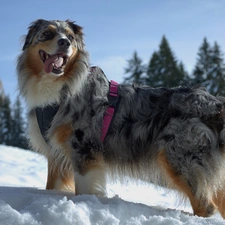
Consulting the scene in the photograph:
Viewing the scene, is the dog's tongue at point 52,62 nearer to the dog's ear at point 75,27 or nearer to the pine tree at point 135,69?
the dog's ear at point 75,27

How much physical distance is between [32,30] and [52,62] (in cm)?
71

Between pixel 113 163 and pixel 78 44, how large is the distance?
170 centimetres

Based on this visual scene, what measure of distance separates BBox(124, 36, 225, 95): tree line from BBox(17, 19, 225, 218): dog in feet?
→ 63.6

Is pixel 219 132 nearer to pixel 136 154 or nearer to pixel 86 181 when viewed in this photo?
pixel 136 154

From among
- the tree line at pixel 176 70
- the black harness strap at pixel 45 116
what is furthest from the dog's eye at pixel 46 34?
the tree line at pixel 176 70

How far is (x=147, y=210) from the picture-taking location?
3607mm

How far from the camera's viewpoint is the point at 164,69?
26938 mm

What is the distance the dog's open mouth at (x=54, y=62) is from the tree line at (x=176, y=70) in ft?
64.1

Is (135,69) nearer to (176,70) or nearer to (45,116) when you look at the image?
(176,70)

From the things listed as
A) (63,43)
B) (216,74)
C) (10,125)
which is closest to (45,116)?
(63,43)

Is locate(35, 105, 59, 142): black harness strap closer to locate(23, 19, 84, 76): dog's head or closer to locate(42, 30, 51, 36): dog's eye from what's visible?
locate(23, 19, 84, 76): dog's head

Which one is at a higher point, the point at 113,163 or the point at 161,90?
the point at 161,90

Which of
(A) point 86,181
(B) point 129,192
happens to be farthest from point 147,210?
(B) point 129,192

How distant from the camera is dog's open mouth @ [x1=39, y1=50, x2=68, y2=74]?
4.45 meters
